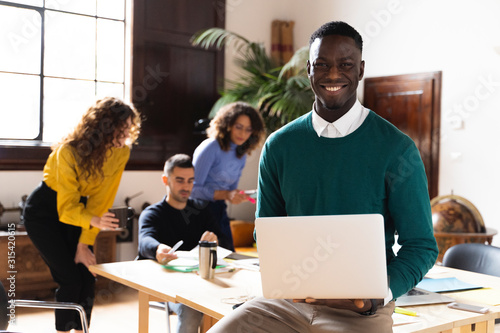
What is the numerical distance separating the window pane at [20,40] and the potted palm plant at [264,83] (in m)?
1.57

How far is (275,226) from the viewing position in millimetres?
1577

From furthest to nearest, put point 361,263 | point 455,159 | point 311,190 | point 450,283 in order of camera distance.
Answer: point 455,159 < point 450,283 < point 311,190 < point 361,263

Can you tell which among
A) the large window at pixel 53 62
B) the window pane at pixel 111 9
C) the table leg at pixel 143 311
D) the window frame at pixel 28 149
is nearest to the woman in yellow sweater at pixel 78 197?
the table leg at pixel 143 311

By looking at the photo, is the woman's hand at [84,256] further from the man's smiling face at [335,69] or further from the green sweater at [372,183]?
the man's smiling face at [335,69]

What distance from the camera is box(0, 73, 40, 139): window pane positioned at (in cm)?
546

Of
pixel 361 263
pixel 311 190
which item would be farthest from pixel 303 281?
pixel 311 190

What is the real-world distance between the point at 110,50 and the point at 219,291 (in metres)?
4.24

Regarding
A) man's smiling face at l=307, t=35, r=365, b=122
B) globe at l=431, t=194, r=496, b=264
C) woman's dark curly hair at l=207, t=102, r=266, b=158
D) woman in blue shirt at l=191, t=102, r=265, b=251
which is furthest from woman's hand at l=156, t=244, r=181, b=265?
globe at l=431, t=194, r=496, b=264

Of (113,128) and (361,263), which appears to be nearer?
(361,263)

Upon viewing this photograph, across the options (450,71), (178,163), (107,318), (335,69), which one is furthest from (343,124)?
(450,71)

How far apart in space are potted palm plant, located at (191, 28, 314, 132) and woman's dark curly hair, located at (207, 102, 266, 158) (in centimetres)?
142

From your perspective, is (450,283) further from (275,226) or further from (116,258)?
(116,258)

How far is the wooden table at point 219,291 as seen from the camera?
2.00m

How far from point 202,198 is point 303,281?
2.57m
